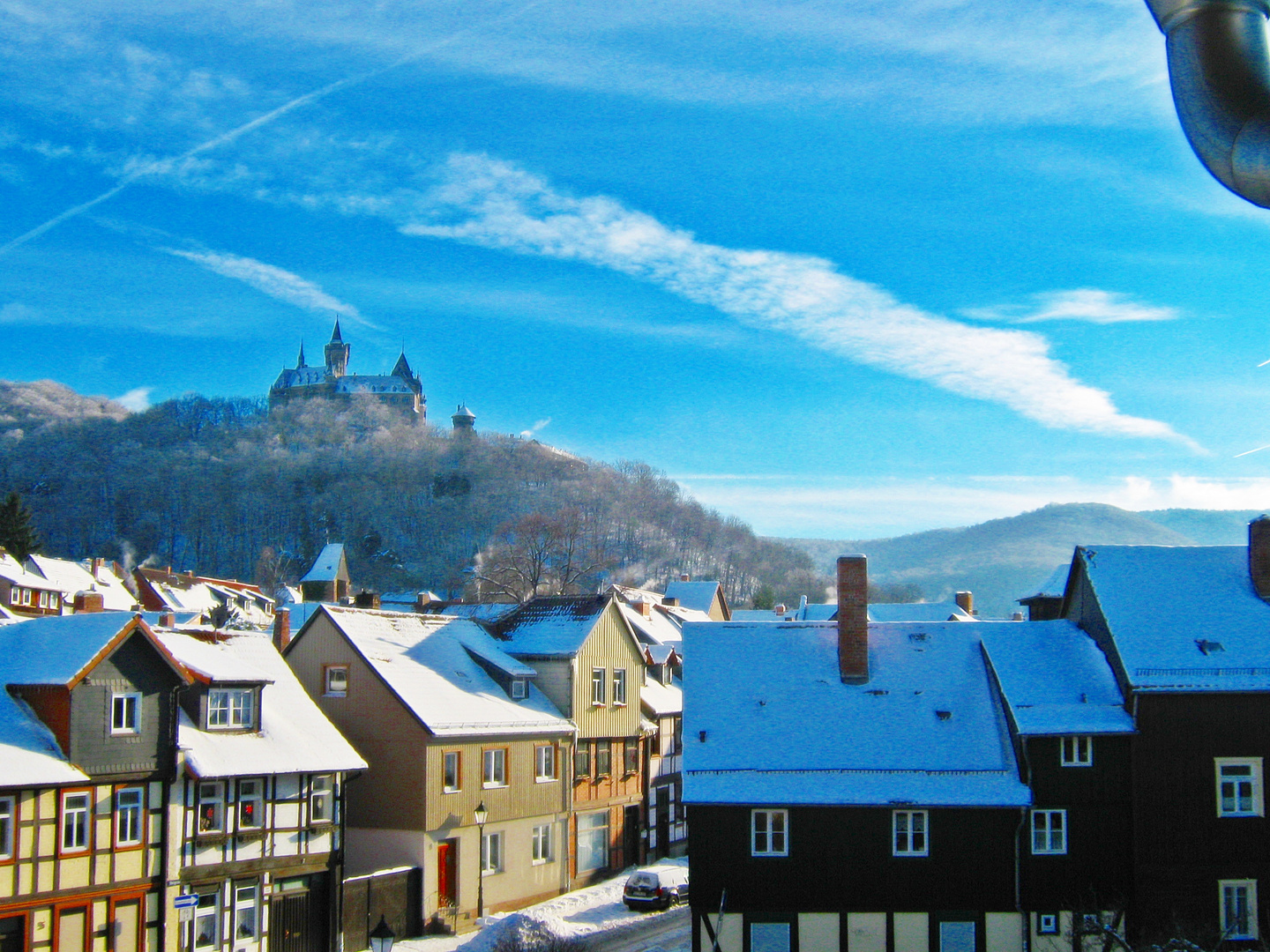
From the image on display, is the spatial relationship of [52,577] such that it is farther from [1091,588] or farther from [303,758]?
[1091,588]

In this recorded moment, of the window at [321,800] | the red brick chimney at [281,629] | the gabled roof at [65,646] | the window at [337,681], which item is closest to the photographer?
the gabled roof at [65,646]

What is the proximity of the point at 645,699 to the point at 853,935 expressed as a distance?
1761 cm

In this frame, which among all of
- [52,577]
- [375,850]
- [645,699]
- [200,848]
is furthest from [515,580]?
[200,848]

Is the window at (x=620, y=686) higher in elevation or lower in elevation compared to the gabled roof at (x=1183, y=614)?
lower

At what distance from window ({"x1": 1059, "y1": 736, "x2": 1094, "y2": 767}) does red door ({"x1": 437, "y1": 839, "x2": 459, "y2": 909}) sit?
50.7ft

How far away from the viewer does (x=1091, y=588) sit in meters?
27.9

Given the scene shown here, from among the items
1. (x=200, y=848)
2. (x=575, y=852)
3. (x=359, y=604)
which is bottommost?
(x=575, y=852)

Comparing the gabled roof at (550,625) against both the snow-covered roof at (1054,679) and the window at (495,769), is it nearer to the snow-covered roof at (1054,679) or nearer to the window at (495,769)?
the window at (495,769)

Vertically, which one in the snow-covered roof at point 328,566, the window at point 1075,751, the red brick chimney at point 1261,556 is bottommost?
the window at point 1075,751

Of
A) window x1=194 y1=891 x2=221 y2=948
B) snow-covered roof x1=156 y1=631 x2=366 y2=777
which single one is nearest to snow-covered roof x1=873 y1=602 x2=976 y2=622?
snow-covered roof x1=156 y1=631 x2=366 y2=777

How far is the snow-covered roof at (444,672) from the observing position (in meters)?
32.1

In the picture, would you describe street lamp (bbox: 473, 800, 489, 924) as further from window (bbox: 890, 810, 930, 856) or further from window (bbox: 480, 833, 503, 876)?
window (bbox: 890, 810, 930, 856)

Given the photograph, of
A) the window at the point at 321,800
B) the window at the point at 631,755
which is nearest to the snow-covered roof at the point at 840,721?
the window at the point at 321,800

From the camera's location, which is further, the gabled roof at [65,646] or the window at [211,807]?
the window at [211,807]
